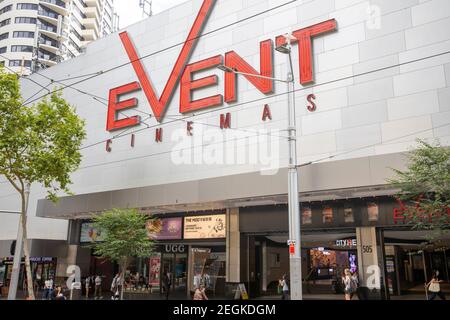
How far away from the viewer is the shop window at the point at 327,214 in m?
22.4

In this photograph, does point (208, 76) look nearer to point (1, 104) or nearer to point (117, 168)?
point (117, 168)

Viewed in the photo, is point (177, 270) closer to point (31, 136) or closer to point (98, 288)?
point (98, 288)

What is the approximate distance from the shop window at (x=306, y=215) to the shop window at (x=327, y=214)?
2.42 ft

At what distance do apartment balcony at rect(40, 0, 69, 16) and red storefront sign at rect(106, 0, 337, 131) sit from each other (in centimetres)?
6484

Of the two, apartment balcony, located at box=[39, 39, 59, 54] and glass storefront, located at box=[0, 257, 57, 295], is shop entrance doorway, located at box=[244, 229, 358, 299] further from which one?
apartment balcony, located at box=[39, 39, 59, 54]

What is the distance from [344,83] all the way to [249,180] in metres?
6.47

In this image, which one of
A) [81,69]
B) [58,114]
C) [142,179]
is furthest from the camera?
[81,69]

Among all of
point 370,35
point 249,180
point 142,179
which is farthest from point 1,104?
point 370,35

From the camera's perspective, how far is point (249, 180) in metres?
21.6

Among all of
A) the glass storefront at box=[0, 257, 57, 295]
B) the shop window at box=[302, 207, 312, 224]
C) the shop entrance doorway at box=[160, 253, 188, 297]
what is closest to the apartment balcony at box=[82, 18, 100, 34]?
the glass storefront at box=[0, 257, 57, 295]

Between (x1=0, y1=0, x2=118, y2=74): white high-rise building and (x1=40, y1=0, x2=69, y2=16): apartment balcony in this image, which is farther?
(x1=40, y1=0, x2=69, y2=16): apartment balcony

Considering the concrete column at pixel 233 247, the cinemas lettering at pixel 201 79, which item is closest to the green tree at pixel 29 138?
the cinemas lettering at pixel 201 79

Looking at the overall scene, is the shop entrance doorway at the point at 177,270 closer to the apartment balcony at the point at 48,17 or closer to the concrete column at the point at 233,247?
the concrete column at the point at 233,247

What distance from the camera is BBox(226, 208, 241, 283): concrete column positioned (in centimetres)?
2512
